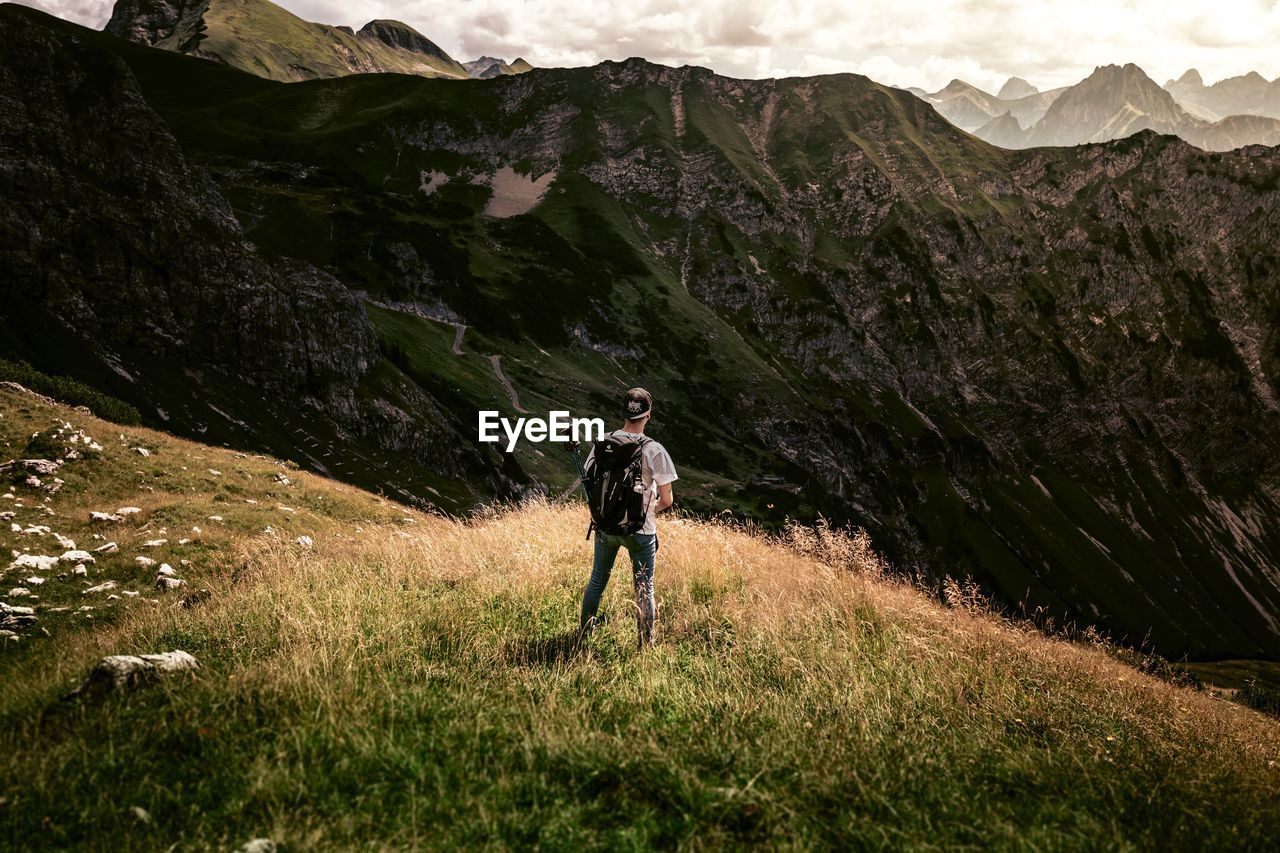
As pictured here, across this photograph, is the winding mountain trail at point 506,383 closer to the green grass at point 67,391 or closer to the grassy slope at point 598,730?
the green grass at point 67,391

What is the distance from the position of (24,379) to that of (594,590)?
30.5m

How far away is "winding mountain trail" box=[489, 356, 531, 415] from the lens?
96.9 m

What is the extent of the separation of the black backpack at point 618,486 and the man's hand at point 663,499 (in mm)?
342

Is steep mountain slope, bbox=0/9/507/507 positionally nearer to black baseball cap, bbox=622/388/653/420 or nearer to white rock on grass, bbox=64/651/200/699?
white rock on grass, bbox=64/651/200/699

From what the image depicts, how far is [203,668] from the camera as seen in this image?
5.82 m

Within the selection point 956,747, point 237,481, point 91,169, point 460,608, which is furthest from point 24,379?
point 91,169

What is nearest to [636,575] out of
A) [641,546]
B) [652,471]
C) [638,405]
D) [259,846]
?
[641,546]

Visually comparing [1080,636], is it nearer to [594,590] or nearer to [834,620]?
[834,620]

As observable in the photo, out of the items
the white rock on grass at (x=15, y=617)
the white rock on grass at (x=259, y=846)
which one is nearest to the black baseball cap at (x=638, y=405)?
the white rock on grass at (x=259, y=846)

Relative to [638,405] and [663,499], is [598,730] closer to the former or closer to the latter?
[663,499]

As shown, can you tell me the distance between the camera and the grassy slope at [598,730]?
433 cm

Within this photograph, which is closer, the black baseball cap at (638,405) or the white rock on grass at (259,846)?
the white rock on grass at (259,846)

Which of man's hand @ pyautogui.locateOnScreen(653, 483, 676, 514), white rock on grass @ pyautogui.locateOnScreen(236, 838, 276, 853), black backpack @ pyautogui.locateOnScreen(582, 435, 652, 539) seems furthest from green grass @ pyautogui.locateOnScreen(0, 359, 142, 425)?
white rock on grass @ pyautogui.locateOnScreen(236, 838, 276, 853)

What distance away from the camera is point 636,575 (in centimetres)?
809
